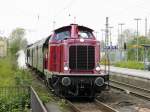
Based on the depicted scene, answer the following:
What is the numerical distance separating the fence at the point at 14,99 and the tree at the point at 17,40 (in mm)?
55446

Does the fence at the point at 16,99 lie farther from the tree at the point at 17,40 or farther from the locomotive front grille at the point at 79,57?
the tree at the point at 17,40

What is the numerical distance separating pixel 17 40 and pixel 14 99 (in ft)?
228

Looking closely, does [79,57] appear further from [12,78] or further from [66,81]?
[12,78]

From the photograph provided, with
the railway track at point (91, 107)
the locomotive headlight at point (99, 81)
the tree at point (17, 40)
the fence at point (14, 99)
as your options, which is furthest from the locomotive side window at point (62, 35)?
the tree at point (17, 40)

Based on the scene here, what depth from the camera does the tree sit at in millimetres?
74925

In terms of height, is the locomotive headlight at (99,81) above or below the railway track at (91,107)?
above

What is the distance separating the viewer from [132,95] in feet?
72.1

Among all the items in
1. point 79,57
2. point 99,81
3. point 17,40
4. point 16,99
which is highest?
point 17,40

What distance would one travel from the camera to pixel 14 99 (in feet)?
51.8

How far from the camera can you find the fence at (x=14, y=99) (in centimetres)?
1473

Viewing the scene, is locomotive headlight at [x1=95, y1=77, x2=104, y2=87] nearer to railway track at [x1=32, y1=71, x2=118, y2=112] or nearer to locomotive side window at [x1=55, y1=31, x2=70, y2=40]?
railway track at [x1=32, y1=71, x2=118, y2=112]

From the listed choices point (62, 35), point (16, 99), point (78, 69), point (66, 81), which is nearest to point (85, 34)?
point (62, 35)

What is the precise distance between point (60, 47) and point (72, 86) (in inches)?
70.5

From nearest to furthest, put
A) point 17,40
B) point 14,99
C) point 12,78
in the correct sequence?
point 14,99 < point 12,78 < point 17,40
